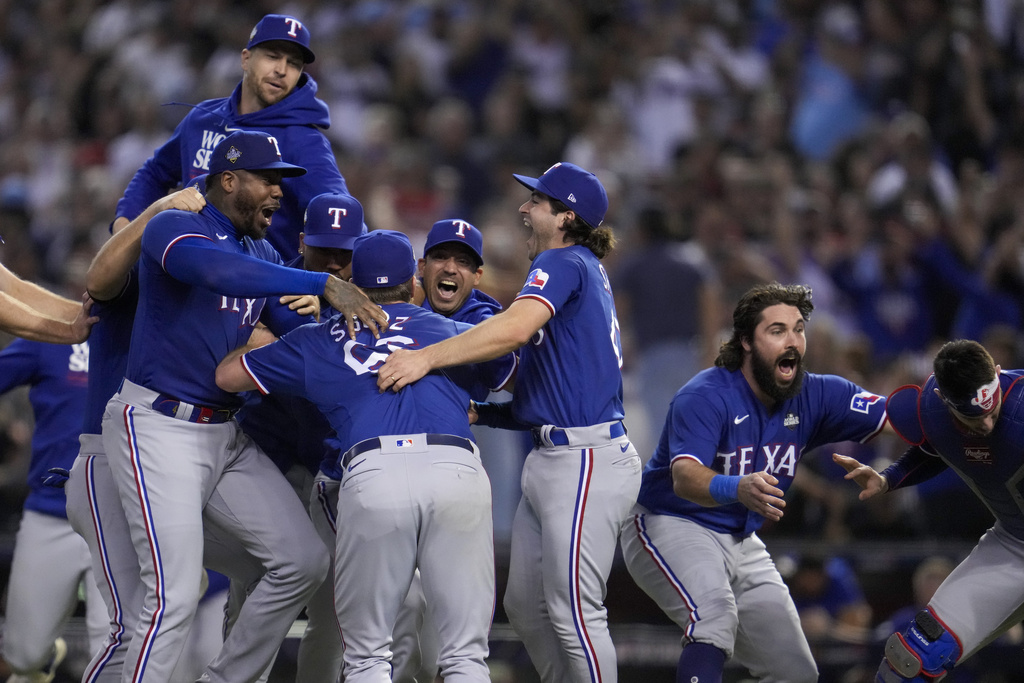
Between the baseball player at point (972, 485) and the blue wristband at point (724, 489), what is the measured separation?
0.63 metres

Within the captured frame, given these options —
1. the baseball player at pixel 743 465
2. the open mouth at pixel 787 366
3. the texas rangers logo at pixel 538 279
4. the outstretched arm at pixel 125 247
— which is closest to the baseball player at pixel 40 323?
the outstretched arm at pixel 125 247

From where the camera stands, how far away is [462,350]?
186 inches

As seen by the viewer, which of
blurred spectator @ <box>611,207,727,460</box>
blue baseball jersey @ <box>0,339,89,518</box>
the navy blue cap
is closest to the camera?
the navy blue cap

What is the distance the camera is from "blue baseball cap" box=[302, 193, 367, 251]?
17.6ft

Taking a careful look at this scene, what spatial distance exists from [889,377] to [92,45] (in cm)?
980

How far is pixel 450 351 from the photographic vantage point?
15.6 feet

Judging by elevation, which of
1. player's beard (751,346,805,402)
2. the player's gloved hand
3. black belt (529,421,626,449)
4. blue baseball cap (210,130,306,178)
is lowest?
the player's gloved hand

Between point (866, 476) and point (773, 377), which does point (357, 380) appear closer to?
point (773, 377)

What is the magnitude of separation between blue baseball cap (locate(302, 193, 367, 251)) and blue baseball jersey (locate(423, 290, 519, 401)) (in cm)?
52

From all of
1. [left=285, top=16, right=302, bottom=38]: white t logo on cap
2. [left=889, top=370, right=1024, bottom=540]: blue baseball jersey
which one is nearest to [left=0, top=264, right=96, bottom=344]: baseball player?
[left=285, top=16, right=302, bottom=38]: white t logo on cap

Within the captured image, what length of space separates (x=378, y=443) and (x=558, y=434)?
0.84m

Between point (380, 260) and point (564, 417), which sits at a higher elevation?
point (380, 260)

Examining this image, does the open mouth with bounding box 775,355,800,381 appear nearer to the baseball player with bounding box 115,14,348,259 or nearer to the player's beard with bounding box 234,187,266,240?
the baseball player with bounding box 115,14,348,259

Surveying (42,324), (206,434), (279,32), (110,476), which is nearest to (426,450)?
(206,434)
